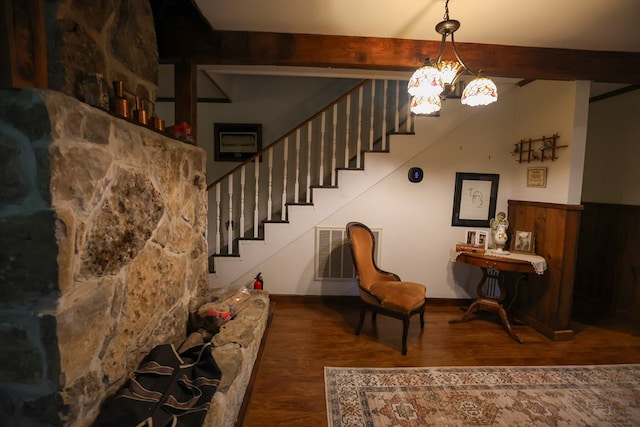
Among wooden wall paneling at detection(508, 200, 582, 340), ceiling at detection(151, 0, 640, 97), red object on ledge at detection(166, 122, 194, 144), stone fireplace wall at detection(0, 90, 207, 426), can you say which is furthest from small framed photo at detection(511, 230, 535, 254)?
stone fireplace wall at detection(0, 90, 207, 426)

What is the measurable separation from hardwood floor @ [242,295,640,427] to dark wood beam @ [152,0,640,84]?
2.34 metres

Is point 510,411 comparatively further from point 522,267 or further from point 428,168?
point 428,168

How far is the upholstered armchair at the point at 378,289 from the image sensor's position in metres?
2.55

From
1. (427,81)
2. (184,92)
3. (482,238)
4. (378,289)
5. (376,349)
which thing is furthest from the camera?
(482,238)

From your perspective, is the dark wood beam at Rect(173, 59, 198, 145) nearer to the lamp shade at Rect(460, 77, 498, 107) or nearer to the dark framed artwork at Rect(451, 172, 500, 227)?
the lamp shade at Rect(460, 77, 498, 107)

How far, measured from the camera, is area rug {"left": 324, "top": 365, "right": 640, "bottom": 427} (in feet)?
5.91

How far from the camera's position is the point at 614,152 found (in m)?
3.29

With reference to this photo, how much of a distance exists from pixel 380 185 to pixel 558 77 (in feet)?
5.84

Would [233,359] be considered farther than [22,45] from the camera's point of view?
Yes

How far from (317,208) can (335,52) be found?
61.7 inches

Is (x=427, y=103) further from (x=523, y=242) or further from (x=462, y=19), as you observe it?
(x=523, y=242)

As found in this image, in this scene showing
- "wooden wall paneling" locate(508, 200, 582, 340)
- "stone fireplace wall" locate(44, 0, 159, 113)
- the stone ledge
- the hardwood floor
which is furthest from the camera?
"wooden wall paneling" locate(508, 200, 582, 340)

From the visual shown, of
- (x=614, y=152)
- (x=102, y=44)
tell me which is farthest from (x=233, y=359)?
(x=614, y=152)

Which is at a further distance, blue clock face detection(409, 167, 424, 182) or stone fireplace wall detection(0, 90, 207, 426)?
blue clock face detection(409, 167, 424, 182)
